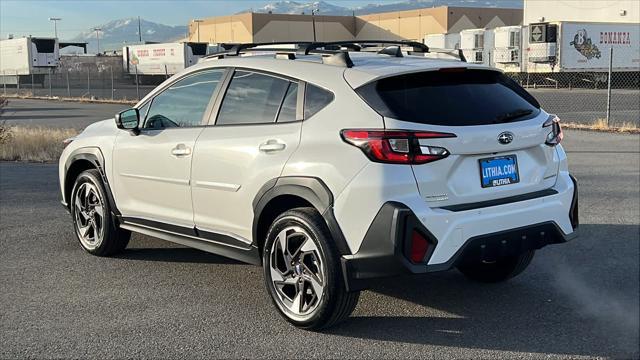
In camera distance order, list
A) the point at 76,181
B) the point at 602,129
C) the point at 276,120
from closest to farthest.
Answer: the point at 276,120 < the point at 76,181 < the point at 602,129

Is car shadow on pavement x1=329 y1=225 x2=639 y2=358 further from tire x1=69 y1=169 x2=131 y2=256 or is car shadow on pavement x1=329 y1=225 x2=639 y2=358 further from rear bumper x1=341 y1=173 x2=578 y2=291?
tire x1=69 y1=169 x2=131 y2=256

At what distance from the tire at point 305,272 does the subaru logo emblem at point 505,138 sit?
47.8 inches

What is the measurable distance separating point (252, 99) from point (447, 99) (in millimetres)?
1430

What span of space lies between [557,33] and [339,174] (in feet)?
121

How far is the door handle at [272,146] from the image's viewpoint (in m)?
4.53

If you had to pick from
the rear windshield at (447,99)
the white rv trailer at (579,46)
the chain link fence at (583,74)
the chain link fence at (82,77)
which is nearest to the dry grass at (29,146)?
the rear windshield at (447,99)

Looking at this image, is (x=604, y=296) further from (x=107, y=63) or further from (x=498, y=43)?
(x=107, y=63)

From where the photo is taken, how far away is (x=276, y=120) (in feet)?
15.4

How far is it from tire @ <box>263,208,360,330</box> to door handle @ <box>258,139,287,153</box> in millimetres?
427

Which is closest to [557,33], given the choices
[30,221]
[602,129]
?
[602,129]

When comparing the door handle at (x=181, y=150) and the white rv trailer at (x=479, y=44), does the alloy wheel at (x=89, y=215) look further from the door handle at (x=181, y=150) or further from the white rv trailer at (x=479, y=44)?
the white rv trailer at (x=479, y=44)

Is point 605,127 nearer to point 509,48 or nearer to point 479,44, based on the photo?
point 509,48

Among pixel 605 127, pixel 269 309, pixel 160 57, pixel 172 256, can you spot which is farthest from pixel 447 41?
pixel 269 309

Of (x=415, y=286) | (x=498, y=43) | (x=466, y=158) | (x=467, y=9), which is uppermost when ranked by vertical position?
(x=467, y=9)
